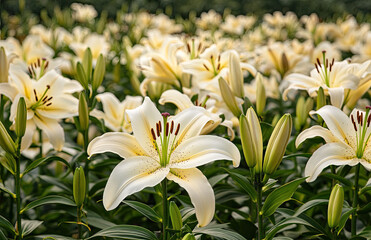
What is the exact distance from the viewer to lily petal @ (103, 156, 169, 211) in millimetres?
942

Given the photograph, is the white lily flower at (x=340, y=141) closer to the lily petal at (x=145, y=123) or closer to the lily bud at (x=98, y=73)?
the lily petal at (x=145, y=123)

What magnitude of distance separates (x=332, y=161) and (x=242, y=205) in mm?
460

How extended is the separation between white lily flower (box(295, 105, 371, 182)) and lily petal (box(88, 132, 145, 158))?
0.36 metres

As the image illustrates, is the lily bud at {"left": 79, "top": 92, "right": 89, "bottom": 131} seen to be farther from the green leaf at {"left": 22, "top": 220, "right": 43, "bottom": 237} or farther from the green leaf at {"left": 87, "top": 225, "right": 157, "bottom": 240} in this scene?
the green leaf at {"left": 87, "top": 225, "right": 157, "bottom": 240}

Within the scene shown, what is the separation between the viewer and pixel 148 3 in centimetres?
801

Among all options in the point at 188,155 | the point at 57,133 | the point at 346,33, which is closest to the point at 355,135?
the point at 188,155

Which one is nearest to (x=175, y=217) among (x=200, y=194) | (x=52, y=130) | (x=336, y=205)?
(x=200, y=194)

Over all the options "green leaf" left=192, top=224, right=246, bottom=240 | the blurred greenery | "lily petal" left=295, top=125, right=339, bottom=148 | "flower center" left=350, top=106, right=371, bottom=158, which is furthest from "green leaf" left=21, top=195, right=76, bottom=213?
the blurred greenery

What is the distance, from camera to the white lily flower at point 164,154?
954 mm

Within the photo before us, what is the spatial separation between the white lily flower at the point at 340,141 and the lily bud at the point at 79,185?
0.48m

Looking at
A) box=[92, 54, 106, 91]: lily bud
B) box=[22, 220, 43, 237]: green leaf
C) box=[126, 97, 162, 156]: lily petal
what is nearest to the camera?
box=[126, 97, 162, 156]: lily petal

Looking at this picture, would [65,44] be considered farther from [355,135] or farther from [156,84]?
[355,135]

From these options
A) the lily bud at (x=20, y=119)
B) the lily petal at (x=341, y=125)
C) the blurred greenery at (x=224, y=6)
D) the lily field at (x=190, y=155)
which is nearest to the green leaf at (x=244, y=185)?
the lily field at (x=190, y=155)

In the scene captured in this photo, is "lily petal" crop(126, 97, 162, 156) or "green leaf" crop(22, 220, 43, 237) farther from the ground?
"lily petal" crop(126, 97, 162, 156)
